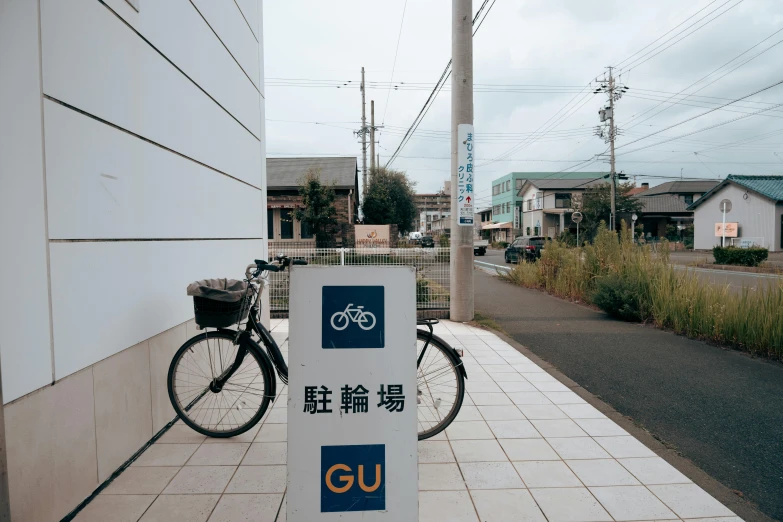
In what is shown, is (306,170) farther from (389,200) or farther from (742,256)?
(742,256)

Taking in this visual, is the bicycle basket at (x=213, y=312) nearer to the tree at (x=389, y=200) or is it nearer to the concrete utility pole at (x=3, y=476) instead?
the concrete utility pole at (x=3, y=476)

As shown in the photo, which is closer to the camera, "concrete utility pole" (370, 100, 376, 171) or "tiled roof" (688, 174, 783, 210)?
"tiled roof" (688, 174, 783, 210)

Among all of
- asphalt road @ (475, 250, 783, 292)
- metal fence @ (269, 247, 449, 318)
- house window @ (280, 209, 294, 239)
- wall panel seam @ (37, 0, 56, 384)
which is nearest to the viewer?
wall panel seam @ (37, 0, 56, 384)

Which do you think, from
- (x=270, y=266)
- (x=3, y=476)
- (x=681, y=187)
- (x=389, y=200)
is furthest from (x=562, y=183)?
(x=3, y=476)

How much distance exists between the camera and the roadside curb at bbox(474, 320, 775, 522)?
268cm

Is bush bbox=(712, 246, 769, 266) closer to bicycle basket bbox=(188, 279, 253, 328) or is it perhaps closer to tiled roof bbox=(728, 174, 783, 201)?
tiled roof bbox=(728, 174, 783, 201)

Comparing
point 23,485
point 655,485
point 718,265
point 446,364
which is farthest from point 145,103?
point 718,265

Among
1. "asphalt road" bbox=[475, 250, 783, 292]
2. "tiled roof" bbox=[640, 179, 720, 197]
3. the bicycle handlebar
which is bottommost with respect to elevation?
"asphalt road" bbox=[475, 250, 783, 292]

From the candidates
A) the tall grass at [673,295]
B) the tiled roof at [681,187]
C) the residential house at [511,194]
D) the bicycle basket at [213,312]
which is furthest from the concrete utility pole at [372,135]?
the tiled roof at [681,187]

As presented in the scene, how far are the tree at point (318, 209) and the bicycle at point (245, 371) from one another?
68.3 feet

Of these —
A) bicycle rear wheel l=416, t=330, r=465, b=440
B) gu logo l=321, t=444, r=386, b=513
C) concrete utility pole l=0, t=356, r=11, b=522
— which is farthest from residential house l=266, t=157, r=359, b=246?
gu logo l=321, t=444, r=386, b=513

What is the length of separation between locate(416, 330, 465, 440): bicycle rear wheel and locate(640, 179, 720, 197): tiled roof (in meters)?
57.3

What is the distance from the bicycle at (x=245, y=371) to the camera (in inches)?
134

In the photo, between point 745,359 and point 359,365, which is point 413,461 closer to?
point 359,365
